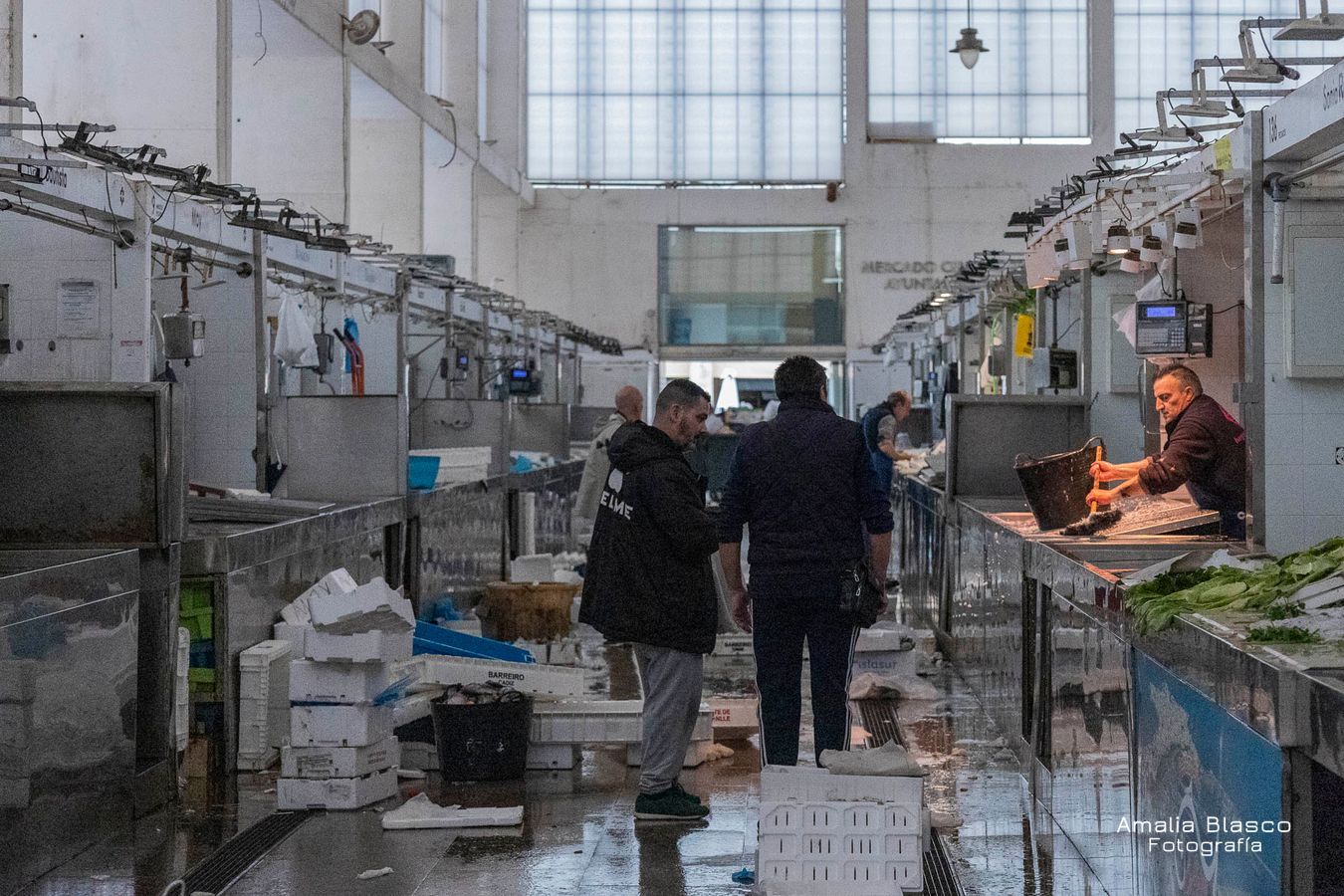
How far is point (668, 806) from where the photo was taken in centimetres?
582

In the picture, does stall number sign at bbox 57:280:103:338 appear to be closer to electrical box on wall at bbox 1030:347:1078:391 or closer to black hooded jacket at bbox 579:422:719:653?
black hooded jacket at bbox 579:422:719:653

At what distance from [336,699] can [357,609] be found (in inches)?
14.3

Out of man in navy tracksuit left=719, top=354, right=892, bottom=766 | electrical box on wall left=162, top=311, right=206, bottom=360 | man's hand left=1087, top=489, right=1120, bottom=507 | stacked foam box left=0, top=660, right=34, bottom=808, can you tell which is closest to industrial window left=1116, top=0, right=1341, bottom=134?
man's hand left=1087, top=489, right=1120, bottom=507

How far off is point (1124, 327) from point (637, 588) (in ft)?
11.6

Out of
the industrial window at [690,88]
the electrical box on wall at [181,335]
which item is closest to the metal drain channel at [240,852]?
the electrical box on wall at [181,335]

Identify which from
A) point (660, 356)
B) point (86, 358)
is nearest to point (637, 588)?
point (86, 358)

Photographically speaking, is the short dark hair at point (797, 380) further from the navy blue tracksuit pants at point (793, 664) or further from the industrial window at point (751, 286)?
the industrial window at point (751, 286)

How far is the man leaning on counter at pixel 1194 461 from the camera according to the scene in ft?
23.3

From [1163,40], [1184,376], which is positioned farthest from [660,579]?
[1163,40]

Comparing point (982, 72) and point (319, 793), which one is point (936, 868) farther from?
point (982, 72)

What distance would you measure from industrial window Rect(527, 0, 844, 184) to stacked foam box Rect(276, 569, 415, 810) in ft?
69.3

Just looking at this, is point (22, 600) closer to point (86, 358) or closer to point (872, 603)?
point (872, 603)

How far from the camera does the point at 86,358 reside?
856 cm

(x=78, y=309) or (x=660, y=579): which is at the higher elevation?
(x=78, y=309)
